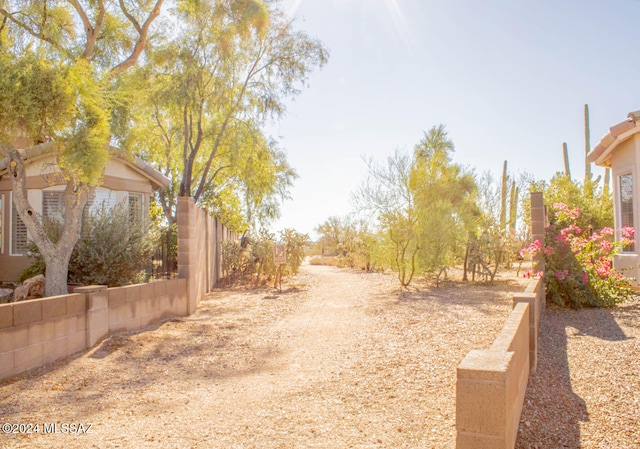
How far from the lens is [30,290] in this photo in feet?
27.2

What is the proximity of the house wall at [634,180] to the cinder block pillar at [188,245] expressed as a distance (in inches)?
348

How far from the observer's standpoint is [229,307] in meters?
10.1

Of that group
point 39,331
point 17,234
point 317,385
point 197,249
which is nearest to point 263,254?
point 197,249

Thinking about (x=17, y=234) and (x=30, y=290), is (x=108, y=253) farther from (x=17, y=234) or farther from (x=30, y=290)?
(x=17, y=234)

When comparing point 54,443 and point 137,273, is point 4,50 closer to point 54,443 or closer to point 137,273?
point 137,273

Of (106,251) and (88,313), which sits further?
(106,251)

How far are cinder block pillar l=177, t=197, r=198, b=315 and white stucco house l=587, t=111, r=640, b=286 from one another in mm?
8850

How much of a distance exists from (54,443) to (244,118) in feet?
47.6

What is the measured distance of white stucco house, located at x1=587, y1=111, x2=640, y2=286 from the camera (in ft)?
35.3

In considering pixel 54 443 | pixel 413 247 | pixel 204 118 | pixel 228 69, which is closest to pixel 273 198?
pixel 204 118

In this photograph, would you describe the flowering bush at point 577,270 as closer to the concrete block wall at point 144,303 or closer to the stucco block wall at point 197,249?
the stucco block wall at point 197,249

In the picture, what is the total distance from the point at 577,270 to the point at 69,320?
329 inches

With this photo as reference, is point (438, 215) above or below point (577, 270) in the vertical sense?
above

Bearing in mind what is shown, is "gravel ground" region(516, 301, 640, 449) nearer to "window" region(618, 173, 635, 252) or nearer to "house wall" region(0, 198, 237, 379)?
"house wall" region(0, 198, 237, 379)
